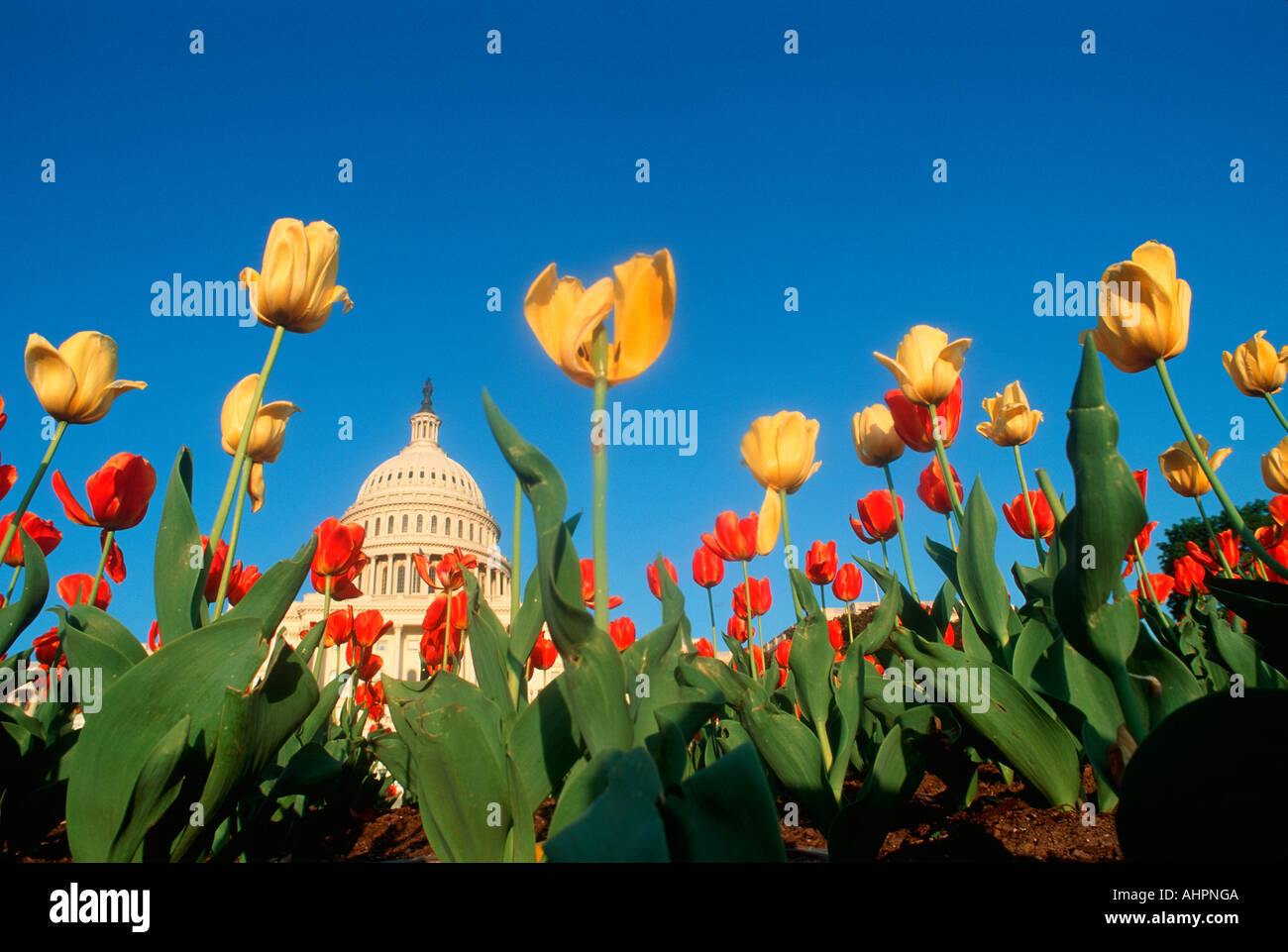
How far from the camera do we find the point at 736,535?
395 cm

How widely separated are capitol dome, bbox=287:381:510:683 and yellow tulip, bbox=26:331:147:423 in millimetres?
49348

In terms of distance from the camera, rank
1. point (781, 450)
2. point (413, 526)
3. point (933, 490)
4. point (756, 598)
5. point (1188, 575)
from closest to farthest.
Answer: point (781, 450) → point (933, 490) → point (1188, 575) → point (756, 598) → point (413, 526)

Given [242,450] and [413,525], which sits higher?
[413,525]

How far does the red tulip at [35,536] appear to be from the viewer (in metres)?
3.05

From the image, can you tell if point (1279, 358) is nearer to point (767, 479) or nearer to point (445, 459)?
point (767, 479)

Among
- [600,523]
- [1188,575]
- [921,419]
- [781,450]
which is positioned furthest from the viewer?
[1188,575]

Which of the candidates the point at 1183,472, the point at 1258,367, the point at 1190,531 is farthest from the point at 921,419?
the point at 1190,531

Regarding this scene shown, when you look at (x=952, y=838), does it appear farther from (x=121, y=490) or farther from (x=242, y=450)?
(x=121, y=490)

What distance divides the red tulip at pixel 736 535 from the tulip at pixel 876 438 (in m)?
0.76

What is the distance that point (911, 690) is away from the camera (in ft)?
7.11

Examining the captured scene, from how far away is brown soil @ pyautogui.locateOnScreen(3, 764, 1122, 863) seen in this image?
1.80m

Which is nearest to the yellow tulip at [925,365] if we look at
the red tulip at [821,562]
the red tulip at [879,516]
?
the red tulip at [879,516]

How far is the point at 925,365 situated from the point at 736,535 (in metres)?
1.63

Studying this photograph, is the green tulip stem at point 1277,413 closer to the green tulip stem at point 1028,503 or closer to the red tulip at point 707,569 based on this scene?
the green tulip stem at point 1028,503
